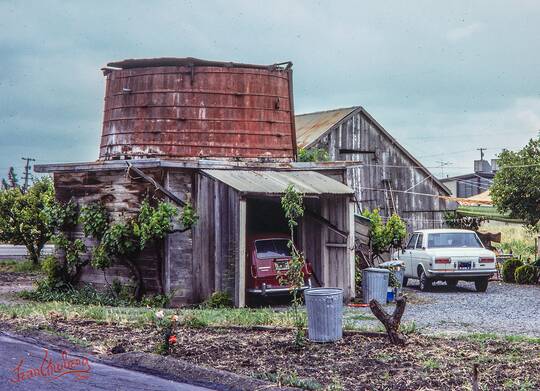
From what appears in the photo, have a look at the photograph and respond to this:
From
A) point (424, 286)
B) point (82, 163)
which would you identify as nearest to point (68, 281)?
point (82, 163)

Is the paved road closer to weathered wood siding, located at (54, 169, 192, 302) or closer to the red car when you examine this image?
weathered wood siding, located at (54, 169, 192, 302)

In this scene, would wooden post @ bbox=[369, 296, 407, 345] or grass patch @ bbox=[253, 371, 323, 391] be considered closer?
grass patch @ bbox=[253, 371, 323, 391]

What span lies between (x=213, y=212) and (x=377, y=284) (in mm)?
4471

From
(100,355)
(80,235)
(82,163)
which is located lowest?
(100,355)

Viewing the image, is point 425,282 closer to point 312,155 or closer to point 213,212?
point 213,212

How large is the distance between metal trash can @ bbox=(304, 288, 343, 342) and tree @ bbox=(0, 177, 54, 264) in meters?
22.1

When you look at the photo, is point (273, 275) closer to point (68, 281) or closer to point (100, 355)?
point (68, 281)

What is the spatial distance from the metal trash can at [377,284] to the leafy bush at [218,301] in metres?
3.49

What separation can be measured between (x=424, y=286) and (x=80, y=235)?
1018 centimetres

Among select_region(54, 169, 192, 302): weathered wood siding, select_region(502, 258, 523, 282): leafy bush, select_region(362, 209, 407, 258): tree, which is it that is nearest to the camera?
select_region(54, 169, 192, 302): weathered wood siding

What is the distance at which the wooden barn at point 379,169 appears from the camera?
4134cm

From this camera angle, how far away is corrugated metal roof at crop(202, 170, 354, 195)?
20594mm

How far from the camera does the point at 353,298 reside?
22.2 m
